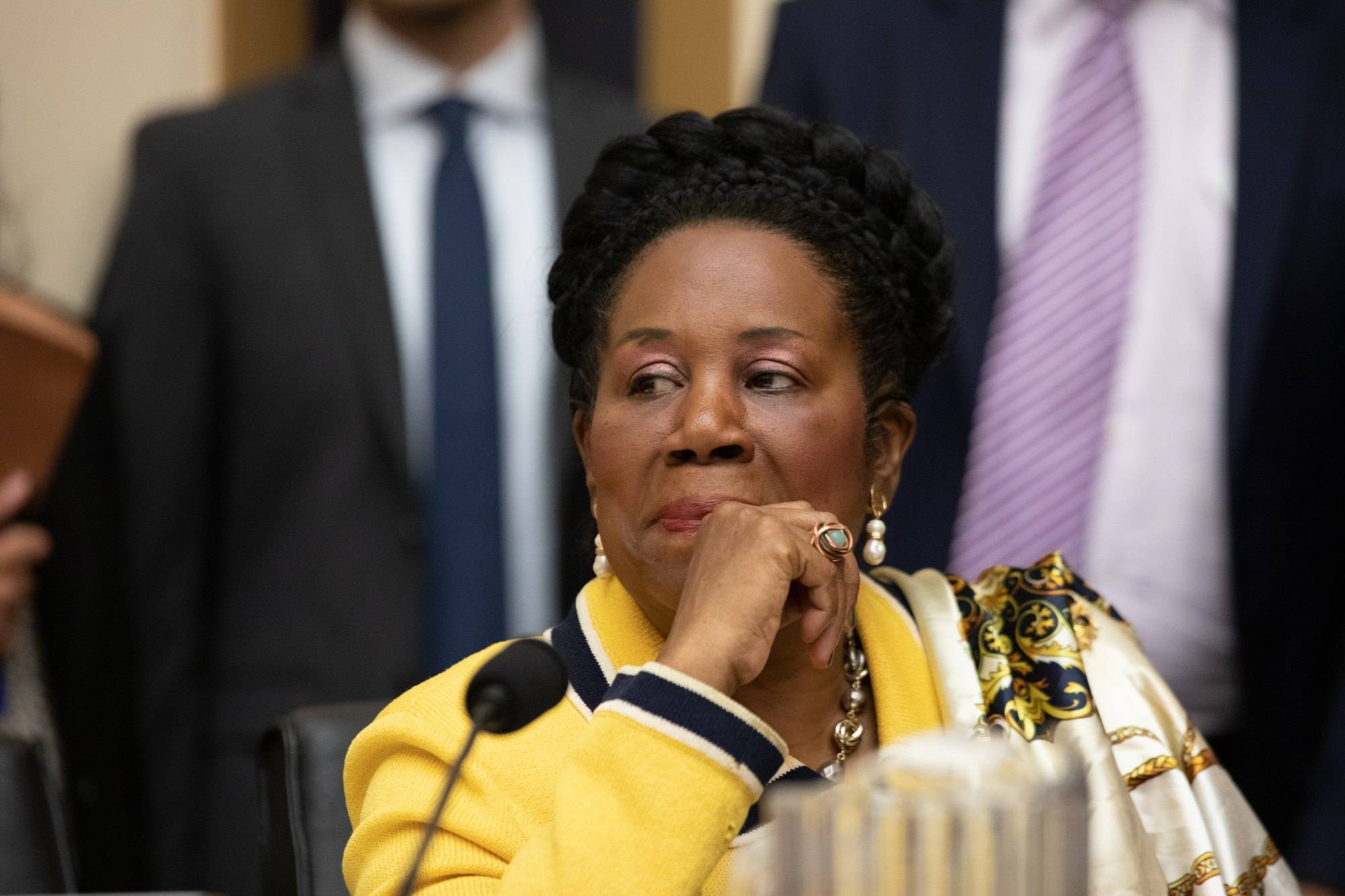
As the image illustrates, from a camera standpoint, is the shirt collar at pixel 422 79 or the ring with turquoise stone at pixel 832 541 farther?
the shirt collar at pixel 422 79

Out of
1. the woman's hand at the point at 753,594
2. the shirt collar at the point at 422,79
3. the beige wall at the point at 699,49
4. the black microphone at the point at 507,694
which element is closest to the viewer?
the black microphone at the point at 507,694

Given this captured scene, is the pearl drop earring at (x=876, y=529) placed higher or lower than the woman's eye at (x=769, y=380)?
lower

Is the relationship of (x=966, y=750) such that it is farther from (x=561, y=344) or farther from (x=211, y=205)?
(x=211, y=205)

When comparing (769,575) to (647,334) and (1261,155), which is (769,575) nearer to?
(647,334)

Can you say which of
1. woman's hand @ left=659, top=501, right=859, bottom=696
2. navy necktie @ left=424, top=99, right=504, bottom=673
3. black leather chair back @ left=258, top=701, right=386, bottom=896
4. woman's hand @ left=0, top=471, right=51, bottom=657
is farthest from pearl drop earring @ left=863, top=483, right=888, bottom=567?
woman's hand @ left=0, top=471, right=51, bottom=657

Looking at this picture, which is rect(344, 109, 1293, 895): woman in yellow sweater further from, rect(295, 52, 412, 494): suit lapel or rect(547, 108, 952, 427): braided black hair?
rect(295, 52, 412, 494): suit lapel

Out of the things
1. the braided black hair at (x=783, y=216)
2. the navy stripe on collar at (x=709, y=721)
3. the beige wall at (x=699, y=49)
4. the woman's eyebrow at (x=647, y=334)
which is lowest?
the navy stripe on collar at (x=709, y=721)

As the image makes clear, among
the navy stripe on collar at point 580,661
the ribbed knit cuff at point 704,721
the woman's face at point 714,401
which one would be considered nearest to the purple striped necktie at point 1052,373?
the woman's face at point 714,401

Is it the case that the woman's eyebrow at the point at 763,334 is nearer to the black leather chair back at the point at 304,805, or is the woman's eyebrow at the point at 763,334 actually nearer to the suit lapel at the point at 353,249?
the black leather chair back at the point at 304,805

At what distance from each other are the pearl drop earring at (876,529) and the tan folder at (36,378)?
124cm

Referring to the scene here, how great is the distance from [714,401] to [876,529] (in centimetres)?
24

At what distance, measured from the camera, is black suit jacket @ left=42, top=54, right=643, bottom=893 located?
9.11 ft

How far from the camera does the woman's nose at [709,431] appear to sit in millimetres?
1705

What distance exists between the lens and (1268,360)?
2457 mm
